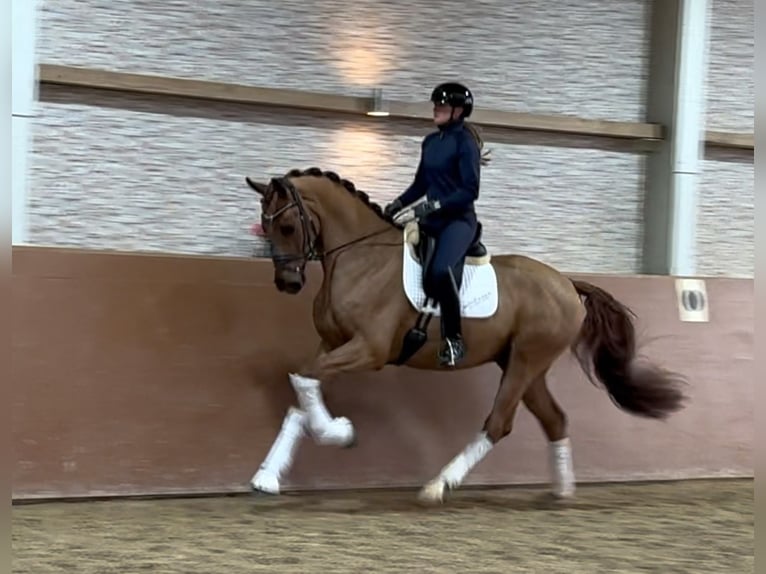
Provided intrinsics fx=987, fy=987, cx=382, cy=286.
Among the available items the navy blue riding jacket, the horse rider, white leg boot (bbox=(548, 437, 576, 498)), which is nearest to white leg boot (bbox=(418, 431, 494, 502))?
the horse rider

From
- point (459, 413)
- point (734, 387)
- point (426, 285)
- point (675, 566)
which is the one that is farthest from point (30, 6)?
point (734, 387)

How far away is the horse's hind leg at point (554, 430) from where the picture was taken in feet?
17.5

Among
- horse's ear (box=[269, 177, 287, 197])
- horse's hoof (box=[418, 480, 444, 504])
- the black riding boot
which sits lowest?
horse's hoof (box=[418, 480, 444, 504])

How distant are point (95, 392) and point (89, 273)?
597 millimetres

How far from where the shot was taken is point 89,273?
16.3ft

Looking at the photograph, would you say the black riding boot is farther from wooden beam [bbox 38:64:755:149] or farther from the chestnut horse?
wooden beam [bbox 38:64:755:149]

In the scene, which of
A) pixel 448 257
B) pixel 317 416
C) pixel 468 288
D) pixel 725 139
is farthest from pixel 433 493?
pixel 725 139

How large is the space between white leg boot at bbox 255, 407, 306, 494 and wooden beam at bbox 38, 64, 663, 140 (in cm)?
211

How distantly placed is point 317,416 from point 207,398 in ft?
2.62

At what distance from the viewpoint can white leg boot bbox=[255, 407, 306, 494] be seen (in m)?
4.73

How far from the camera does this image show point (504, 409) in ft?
16.5

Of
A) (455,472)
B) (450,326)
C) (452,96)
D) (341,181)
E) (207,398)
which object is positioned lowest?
(455,472)

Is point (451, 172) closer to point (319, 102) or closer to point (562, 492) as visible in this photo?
point (319, 102)

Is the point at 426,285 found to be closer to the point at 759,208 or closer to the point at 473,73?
the point at 473,73
